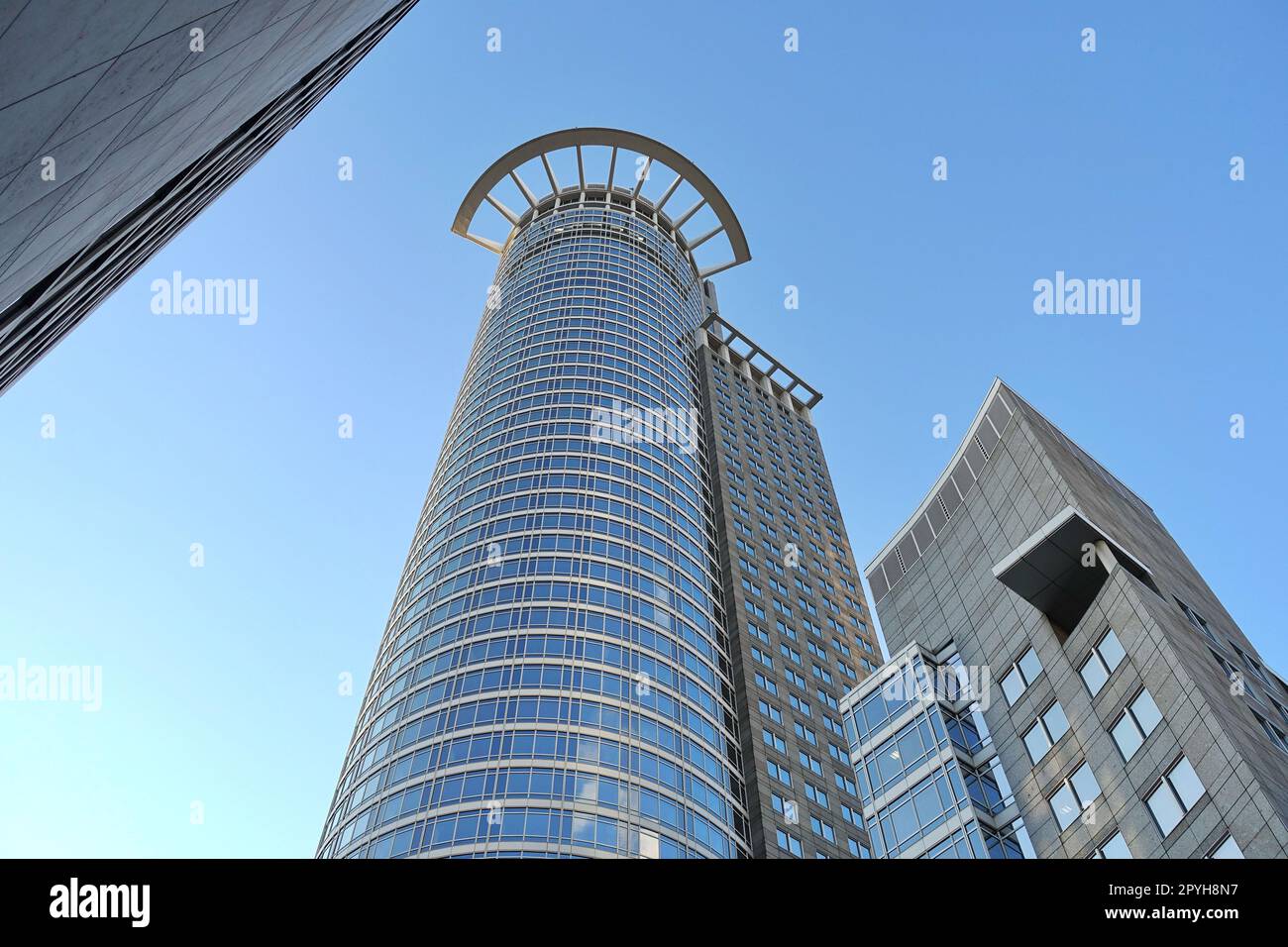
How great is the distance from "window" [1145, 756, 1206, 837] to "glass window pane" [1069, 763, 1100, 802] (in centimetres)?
201

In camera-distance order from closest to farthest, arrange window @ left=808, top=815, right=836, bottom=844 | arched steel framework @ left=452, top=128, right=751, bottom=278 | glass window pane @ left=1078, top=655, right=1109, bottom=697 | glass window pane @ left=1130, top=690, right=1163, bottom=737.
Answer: glass window pane @ left=1130, top=690, right=1163, bottom=737, glass window pane @ left=1078, top=655, right=1109, bottom=697, window @ left=808, top=815, right=836, bottom=844, arched steel framework @ left=452, top=128, right=751, bottom=278

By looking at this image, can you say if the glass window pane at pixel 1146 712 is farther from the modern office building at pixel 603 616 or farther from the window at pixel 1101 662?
the modern office building at pixel 603 616

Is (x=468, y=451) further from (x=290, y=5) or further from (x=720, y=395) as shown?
(x=290, y=5)

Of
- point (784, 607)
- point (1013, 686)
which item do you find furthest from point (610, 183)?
point (1013, 686)

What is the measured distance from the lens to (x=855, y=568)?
337 ft

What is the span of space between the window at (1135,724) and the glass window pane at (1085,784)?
1.29m

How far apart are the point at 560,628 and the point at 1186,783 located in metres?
40.1

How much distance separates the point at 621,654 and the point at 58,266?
47.0 m

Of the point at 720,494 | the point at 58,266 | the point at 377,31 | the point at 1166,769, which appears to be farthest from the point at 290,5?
the point at 720,494

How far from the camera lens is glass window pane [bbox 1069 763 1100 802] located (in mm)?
26344

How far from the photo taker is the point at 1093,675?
27.9 meters

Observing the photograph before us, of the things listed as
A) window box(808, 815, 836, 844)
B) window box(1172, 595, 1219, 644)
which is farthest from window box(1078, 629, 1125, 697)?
window box(808, 815, 836, 844)

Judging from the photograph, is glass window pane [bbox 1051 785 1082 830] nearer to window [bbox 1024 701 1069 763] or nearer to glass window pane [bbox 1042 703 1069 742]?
window [bbox 1024 701 1069 763]

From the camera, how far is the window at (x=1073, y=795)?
26.5 metres
